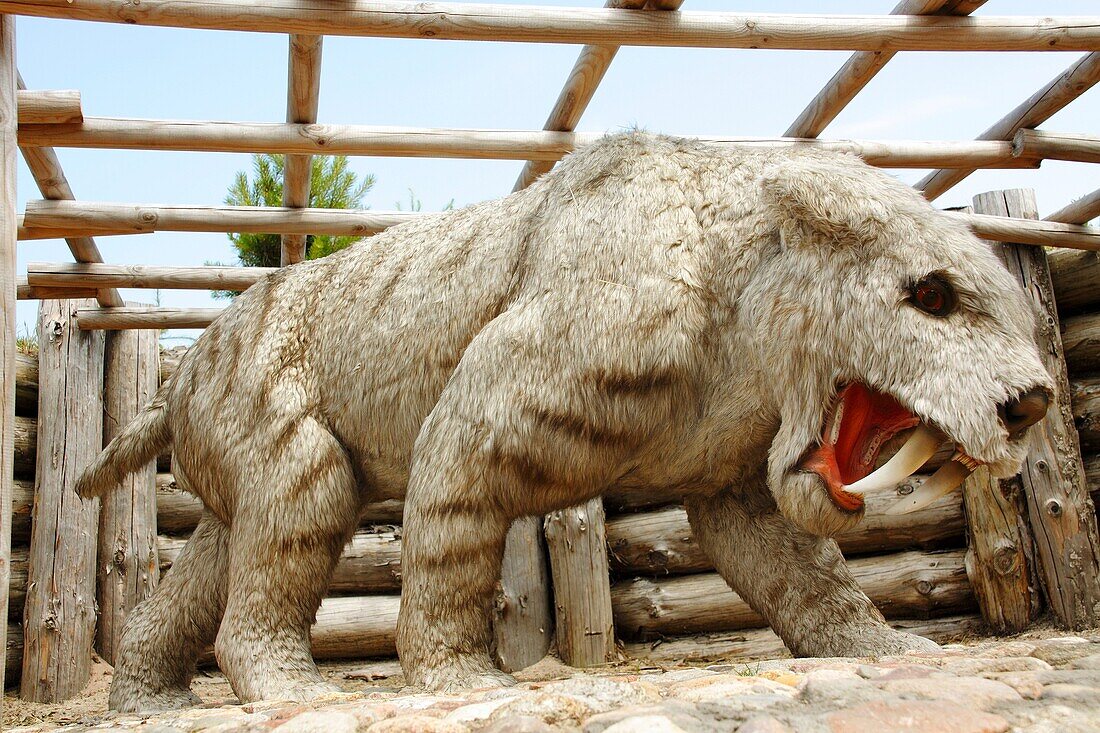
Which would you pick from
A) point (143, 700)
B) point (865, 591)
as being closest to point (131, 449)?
point (143, 700)

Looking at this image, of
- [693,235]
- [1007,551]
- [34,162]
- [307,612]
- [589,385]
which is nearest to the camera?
[589,385]

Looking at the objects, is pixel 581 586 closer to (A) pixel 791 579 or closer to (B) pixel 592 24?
(A) pixel 791 579

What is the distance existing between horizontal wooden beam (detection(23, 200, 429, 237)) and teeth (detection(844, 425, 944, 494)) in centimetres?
224

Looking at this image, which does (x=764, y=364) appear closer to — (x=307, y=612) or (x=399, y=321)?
(x=399, y=321)

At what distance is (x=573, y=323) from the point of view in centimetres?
279

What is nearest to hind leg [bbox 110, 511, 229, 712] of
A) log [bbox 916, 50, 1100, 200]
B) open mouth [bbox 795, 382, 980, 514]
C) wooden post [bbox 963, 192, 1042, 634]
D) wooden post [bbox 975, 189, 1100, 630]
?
open mouth [bbox 795, 382, 980, 514]

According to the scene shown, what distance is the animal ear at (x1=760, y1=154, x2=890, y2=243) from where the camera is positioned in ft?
9.04

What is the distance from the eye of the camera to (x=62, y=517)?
15.8 feet

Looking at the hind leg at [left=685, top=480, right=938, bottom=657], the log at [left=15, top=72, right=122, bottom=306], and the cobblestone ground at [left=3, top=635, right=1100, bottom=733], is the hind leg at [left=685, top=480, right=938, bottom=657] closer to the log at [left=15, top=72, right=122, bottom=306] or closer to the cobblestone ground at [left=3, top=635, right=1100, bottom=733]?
the cobblestone ground at [left=3, top=635, right=1100, bottom=733]

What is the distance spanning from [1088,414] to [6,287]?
4.90 meters

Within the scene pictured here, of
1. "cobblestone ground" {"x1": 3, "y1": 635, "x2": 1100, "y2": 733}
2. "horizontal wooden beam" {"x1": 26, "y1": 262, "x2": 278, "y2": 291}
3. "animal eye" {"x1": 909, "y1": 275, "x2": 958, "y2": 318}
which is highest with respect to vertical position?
"horizontal wooden beam" {"x1": 26, "y1": 262, "x2": 278, "y2": 291}

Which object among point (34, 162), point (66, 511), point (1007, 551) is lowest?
point (1007, 551)

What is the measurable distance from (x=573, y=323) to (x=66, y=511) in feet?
10.9

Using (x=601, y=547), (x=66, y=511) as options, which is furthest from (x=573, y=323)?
(x=66, y=511)
